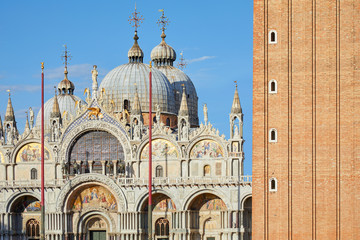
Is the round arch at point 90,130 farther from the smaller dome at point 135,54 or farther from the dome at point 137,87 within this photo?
the smaller dome at point 135,54

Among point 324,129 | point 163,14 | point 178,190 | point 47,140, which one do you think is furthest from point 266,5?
point 163,14

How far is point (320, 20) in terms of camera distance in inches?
2864

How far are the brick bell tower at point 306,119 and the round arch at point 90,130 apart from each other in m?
28.2

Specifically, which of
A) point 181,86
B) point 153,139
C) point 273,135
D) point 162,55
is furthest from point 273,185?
point 162,55

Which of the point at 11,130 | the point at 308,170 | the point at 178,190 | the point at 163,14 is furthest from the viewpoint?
the point at 163,14

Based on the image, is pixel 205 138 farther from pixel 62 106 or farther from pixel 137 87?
pixel 62 106

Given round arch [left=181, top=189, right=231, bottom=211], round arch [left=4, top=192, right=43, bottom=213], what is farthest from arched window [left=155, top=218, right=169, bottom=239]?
round arch [left=4, top=192, right=43, bottom=213]

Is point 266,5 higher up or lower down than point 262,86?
higher up

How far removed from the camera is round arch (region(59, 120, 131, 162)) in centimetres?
9981

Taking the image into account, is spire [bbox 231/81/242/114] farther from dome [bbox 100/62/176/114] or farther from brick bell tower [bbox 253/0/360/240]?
brick bell tower [bbox 253/0/360/240]

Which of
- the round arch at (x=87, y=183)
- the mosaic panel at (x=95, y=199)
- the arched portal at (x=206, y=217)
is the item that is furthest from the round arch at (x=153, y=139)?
the arched portal at (x=206, y=217)

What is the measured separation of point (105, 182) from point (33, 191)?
6.64m

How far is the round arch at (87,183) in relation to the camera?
97.4 m

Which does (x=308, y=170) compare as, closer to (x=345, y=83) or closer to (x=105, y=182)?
(x=345, y=83)
